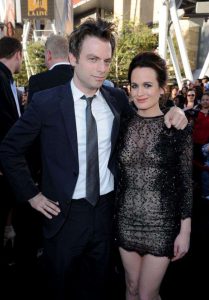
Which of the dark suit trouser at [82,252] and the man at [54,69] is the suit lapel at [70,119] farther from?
the man at [54,69]

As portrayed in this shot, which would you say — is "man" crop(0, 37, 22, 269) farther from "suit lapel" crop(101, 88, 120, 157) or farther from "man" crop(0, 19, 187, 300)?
"suit lapel" crop(101, 88, 120, 157)

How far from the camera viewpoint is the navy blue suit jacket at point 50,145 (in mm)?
2246

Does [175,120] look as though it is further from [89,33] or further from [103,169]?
[89,33]

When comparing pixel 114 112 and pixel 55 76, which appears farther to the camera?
pixel 55 76

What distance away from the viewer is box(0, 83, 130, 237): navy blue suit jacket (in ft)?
7.37

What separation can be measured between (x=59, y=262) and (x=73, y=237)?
203 mm

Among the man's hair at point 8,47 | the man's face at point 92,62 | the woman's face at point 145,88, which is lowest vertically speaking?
the woman's face at point 145,88

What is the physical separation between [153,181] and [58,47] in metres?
2.42

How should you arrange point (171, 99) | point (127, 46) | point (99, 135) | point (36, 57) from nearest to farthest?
point (99, 135) < point (171, 99) < point (127, 46) < point (36, 57)

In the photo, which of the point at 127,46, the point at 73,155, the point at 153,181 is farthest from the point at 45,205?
the point at 127,46

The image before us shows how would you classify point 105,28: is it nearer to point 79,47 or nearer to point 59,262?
point 79,47

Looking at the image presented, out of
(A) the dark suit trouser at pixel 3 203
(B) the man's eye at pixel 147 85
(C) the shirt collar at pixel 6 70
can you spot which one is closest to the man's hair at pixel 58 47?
(C) the shirt collar at pixel 6 70

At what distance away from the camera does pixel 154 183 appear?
90.7 inches

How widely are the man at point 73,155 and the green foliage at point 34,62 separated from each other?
105 ft
